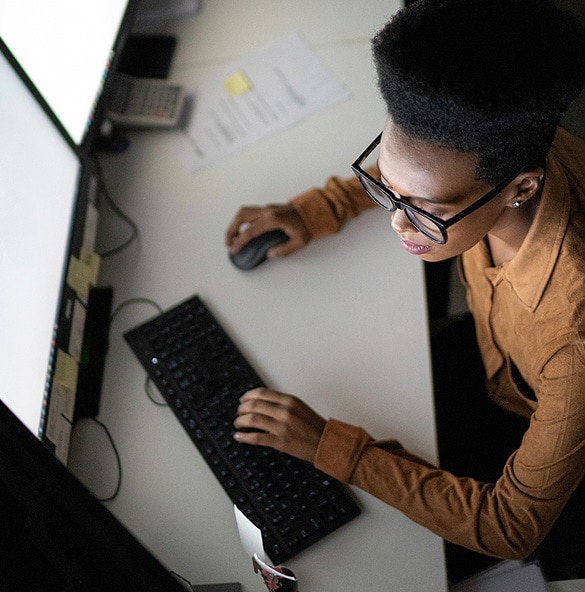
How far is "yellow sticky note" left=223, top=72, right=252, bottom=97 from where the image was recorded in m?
1.41

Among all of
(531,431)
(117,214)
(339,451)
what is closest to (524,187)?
(531,431)

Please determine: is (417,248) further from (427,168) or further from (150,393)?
(150,393)

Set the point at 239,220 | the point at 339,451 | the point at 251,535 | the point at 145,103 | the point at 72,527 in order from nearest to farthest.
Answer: the point at 72,527, the point at 251,535, the point at 339,451, the point at 239,220, the point at 145,103

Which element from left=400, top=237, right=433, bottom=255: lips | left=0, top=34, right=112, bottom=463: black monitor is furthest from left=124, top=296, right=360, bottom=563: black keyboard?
left=400, top=237, right=433, bottom=255: lips

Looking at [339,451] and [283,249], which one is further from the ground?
[283,249]

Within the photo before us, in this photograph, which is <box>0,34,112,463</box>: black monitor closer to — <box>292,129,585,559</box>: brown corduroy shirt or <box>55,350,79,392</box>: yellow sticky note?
<box>55,350,79,392</box>: yellow sticky note

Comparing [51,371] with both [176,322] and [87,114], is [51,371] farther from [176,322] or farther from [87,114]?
[87,114]

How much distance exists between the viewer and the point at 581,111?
141 cm

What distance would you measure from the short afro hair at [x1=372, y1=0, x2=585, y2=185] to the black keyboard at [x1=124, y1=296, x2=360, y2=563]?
1.66 ft

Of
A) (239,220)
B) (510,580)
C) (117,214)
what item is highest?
(117,214)

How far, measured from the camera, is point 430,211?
2.75 ft

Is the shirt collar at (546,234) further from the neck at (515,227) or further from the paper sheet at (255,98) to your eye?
the paper sheet at (255,98)

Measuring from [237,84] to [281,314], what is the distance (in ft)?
1.82

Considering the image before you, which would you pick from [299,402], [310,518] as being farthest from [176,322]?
[310,518]
